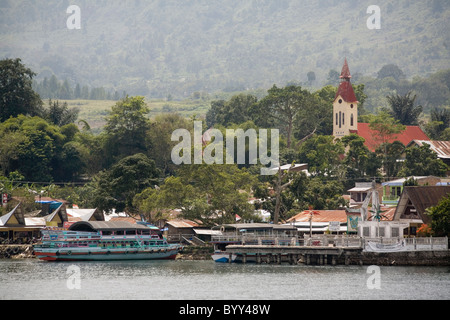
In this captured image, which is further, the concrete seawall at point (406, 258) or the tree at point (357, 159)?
the tree at point (357, 159)

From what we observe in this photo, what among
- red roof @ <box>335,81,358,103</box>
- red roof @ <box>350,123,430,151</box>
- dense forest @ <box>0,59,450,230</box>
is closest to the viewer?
dense forest @ <box>0,59,450,230</box>

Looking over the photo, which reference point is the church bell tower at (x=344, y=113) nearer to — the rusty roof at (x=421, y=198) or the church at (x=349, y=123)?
the church at (x=349, y=123)

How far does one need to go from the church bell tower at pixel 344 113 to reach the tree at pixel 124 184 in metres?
44.0

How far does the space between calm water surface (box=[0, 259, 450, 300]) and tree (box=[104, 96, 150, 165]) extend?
56.8 m

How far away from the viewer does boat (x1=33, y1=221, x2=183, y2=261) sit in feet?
244

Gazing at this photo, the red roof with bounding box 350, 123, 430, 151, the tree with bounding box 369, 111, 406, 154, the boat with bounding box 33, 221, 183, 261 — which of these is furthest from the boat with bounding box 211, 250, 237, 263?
the red roof with bounding box 350, 123, 430, 151

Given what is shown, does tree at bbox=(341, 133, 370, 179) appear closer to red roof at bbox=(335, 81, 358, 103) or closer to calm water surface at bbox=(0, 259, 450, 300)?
red roof at bbox=(335, 81, 358, 103)

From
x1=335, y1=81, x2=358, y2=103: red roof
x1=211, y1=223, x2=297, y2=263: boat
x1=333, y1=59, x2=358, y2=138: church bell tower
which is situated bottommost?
x1=211, y1=223, x2=297, y2=263: boat

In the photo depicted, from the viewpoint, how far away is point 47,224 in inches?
3435

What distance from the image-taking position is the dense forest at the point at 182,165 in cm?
8531
